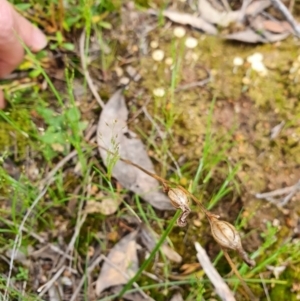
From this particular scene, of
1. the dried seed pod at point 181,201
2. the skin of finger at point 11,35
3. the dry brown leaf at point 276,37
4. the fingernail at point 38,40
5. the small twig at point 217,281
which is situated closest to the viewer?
the dried seed pod at point 181,201

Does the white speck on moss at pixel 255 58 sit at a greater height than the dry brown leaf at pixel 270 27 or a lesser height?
lesser

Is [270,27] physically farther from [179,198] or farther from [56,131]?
[179,198]

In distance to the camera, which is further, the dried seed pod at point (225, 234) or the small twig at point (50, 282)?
the small twig at point (50, 282)

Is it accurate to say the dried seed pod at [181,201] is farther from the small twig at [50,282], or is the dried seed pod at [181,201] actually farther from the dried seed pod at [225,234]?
the small twig at [50,282]

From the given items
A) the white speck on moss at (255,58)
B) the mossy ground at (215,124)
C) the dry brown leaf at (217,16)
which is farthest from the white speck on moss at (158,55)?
the white speck on moss at (255,58)

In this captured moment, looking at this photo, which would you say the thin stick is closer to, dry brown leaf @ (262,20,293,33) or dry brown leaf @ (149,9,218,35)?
dry brown leaf @ (149,9,218,35)

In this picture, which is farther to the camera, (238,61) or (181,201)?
(238,61)

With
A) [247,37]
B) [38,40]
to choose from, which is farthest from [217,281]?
[38,40]
